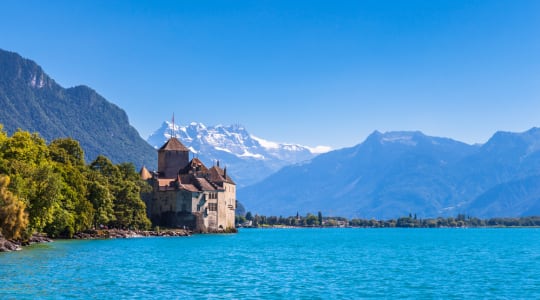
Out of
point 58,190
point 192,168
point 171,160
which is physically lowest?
point 58,190

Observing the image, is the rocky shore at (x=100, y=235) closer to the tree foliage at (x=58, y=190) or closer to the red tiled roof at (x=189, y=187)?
the tree foliage at (x=58, y=190)

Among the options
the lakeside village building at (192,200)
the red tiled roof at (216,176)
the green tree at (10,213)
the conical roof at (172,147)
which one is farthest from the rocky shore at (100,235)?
the conical roof at (172,147)

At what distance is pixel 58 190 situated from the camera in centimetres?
8756

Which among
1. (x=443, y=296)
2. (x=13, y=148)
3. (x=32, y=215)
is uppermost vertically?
(x=13, y=148)

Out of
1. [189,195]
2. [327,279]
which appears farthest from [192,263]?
[189,195]

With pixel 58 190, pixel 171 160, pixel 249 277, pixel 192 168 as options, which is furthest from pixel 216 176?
pixel 249 277

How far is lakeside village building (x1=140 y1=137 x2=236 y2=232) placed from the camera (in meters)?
154

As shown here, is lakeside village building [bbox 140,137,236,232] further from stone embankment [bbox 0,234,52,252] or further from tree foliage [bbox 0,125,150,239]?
stone embankment [bbox 0,234,52,252]

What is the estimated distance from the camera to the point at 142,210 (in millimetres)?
134375

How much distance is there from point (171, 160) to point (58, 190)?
8724 centimetres

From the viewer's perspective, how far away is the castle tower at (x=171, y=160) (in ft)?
569

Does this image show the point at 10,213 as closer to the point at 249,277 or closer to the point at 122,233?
the point at 249,277

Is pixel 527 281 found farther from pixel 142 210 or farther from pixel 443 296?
pixel 142 210

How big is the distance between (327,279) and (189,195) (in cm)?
9989
